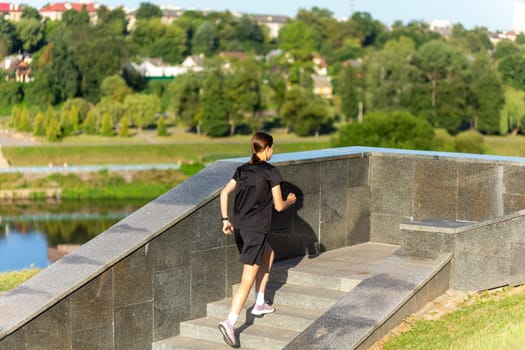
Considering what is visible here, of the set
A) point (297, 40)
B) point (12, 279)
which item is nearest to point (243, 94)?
point (297, 40)

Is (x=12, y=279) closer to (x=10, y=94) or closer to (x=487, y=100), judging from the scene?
(x=487, y=100)

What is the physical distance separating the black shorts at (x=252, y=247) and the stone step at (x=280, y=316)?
66 cm

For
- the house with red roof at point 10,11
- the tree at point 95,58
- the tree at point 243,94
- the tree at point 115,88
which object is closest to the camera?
the tree at point 243,94

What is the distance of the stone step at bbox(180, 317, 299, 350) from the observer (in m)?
7.05

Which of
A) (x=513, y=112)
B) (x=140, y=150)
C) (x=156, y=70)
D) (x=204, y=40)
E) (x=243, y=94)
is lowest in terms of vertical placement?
(x=140, y=150)

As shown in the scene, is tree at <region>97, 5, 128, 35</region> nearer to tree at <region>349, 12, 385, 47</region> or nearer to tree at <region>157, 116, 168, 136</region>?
tree at <region>349, 12, 385, 47</region>

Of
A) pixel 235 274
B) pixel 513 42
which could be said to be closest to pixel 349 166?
pixel 235 274

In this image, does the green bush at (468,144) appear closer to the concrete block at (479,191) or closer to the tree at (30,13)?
the concrete block at (479,191)

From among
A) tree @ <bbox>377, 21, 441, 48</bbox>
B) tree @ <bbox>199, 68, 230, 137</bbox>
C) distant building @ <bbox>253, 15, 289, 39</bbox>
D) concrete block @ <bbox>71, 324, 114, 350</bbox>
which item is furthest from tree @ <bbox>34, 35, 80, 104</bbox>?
distant building @ <bbox>253, 15, 289, 39</bbox>

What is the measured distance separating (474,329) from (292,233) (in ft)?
8.86

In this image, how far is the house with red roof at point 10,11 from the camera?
9476 cm

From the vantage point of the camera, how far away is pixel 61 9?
107 m

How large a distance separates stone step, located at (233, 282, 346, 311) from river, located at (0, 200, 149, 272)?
22.4 metres

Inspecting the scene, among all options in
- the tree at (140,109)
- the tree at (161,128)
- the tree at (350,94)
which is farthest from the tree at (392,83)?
the tree at (140,109)
